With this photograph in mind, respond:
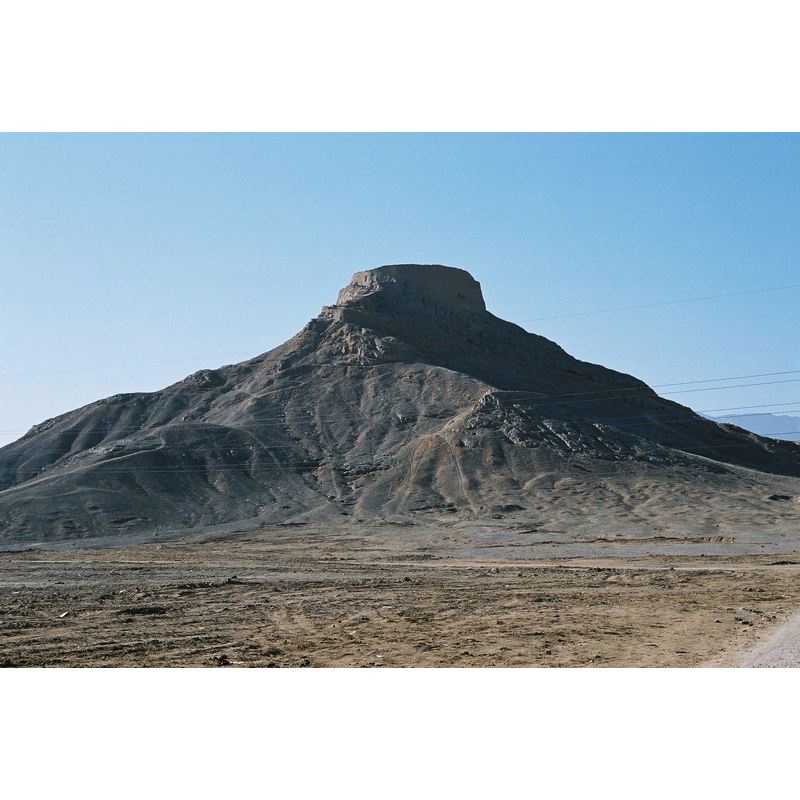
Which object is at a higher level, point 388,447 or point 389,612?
point 388,447

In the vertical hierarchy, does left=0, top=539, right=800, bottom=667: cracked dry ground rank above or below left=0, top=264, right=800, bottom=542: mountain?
below

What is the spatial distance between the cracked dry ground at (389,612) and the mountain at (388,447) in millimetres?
23184

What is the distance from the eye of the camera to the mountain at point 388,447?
62.9 meters

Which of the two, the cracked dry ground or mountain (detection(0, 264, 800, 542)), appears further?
mountain (detection(0, 264, 800, 542))

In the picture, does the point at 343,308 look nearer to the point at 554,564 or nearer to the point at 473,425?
the point at 473,425

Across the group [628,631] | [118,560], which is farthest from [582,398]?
[628,631]

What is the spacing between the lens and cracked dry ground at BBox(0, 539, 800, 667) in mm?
17531

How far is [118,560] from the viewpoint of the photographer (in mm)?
43781

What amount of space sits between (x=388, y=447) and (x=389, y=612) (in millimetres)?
54260

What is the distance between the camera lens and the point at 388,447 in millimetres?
77938

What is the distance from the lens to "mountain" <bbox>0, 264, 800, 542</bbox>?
6294 cm

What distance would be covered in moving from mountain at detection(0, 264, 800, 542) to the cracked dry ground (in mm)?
23184

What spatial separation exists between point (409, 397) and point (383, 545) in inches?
1399

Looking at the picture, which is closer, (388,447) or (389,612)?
(389,612)
